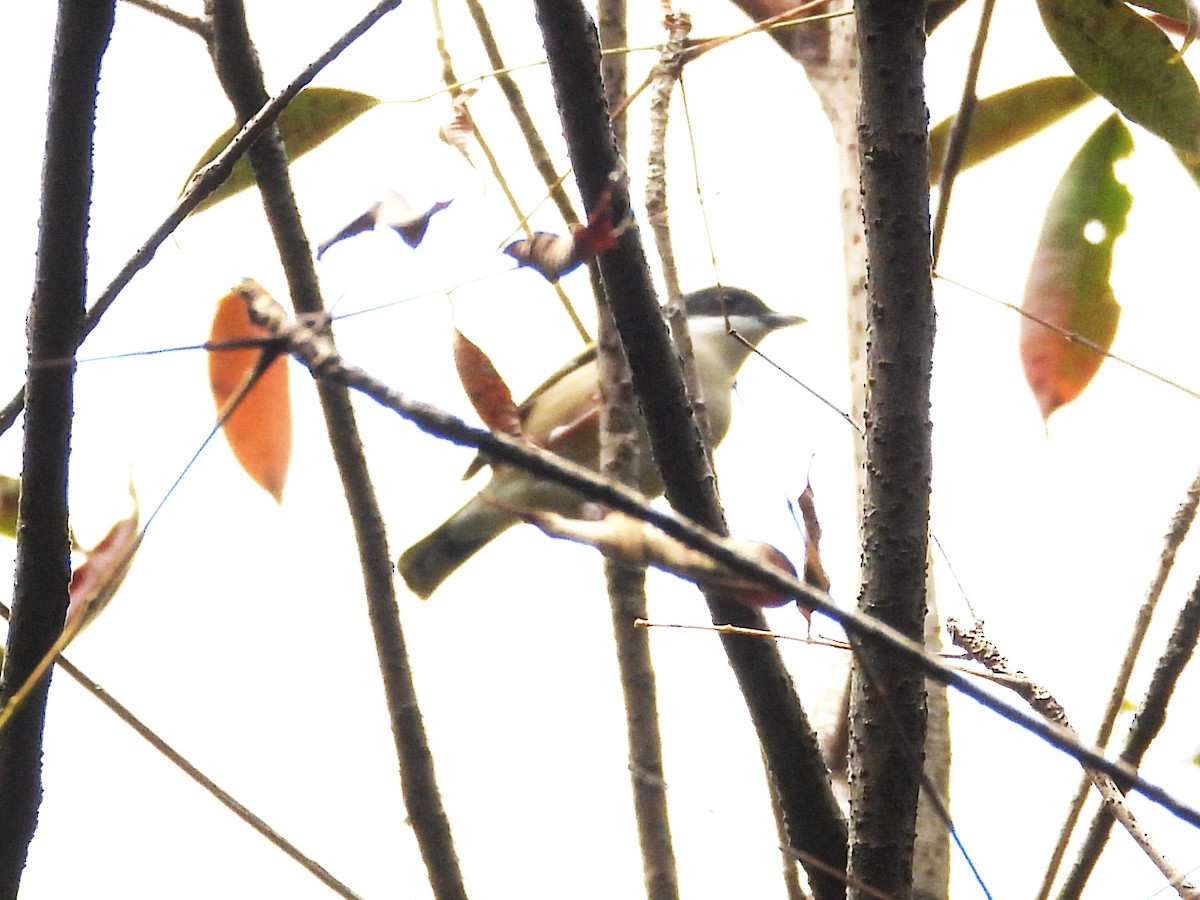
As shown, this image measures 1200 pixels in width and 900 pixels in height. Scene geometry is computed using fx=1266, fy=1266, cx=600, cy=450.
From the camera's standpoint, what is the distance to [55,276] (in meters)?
0.55

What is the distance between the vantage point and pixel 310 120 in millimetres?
931

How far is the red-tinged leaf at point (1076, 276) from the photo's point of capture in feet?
3.53

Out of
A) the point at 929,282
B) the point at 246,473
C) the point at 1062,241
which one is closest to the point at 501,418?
the point at 929,282

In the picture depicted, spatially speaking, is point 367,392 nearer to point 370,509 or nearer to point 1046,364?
point 370,509

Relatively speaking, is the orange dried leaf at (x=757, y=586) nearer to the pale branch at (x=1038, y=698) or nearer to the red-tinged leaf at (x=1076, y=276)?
the pale branch at (x=1038, y=698)

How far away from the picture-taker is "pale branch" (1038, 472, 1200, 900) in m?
0.88

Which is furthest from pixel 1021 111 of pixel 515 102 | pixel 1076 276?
pixel 515 102

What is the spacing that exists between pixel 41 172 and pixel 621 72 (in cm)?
65

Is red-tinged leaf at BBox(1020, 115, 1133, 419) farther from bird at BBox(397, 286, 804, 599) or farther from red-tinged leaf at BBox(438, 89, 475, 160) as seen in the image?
bird at BBox(397, 286, 804, 599)

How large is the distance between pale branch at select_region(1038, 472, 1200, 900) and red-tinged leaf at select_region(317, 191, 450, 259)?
59 cm

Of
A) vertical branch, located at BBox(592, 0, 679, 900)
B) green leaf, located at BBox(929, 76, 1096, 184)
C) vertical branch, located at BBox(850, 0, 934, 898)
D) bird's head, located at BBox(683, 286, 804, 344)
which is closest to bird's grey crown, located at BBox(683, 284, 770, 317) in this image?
bird's head, located at BBox(683, 286, 804, 344)

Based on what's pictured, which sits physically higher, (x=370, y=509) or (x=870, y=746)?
(x=370, y=509)

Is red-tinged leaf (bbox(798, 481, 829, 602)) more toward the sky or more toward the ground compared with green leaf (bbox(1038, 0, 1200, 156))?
more toward the ground

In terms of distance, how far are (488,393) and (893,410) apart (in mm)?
200
